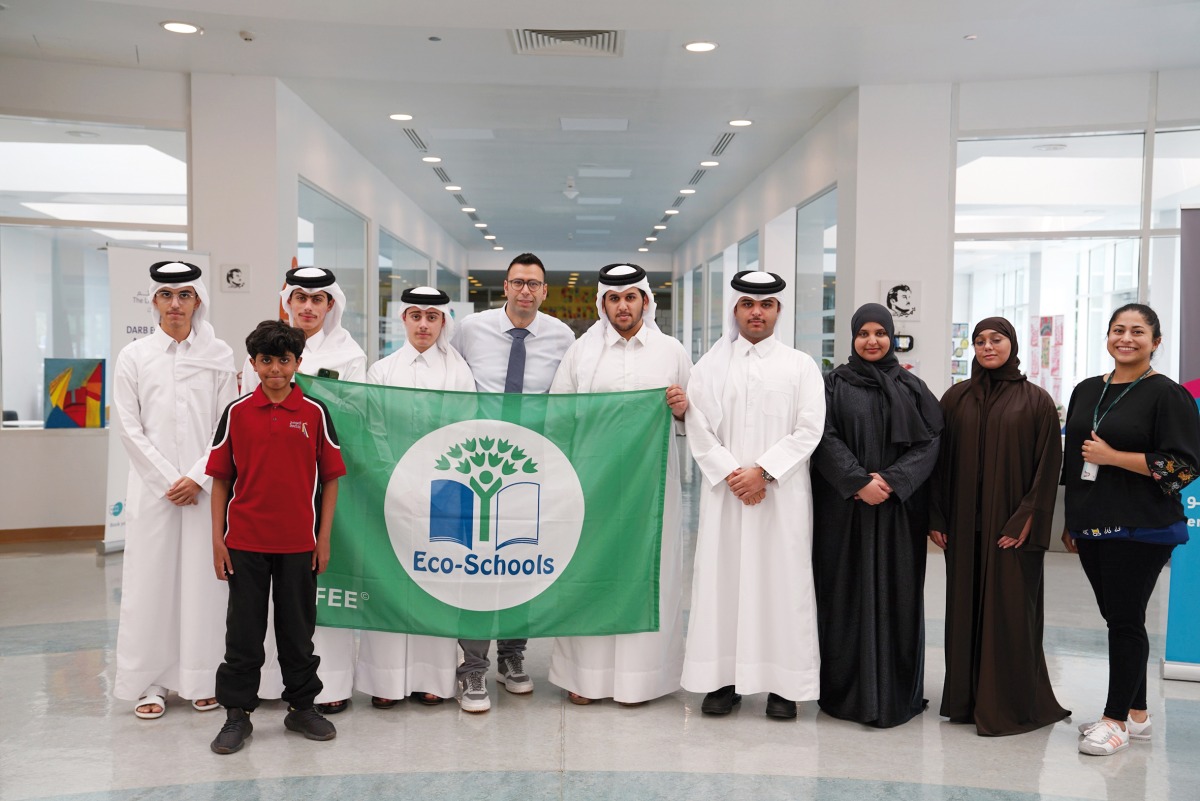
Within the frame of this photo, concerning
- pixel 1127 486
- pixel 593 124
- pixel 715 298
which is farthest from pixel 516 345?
pixel 715 298

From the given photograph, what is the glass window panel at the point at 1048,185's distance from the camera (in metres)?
7.59

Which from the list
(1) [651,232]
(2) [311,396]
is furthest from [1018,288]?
(1) [651,232]

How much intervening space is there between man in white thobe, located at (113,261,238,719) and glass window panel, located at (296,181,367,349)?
4338 millimetres

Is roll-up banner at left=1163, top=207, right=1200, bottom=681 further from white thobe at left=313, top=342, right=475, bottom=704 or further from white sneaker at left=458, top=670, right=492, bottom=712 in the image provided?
white thobe at left=313, top=342, right=475, bottom=704

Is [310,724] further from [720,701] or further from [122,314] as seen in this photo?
[122,314]

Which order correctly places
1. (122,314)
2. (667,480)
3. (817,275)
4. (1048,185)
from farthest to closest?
(817,275), (1048,185), (122,314), (667,480)

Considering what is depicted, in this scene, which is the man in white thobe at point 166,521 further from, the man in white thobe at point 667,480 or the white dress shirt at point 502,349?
the man in white thobe at point 667,480

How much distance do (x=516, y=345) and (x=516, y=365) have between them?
10cm

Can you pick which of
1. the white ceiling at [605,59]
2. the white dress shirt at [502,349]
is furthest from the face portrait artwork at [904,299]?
the white dress shirt at [502,349]

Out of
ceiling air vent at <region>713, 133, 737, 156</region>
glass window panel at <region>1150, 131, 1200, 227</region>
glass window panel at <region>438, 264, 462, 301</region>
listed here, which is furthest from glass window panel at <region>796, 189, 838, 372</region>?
glass window panel at <region>438, 264, 462, 301</region>

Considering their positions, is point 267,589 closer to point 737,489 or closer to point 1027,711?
point 737,489

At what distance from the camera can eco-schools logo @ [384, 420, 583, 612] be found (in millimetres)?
3893

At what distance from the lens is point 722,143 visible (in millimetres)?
10000

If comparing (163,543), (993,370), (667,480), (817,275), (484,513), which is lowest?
(163,543)
